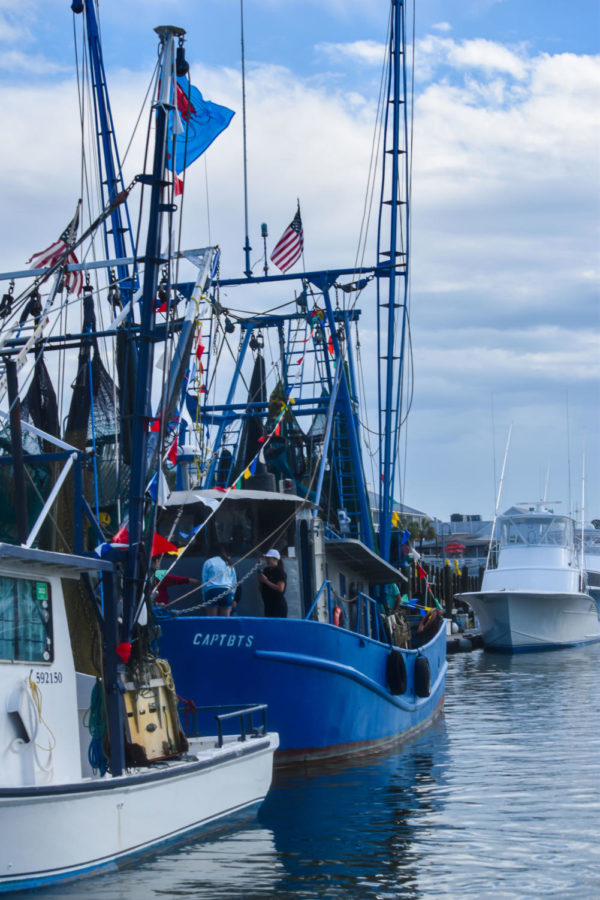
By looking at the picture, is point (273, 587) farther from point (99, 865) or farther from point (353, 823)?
point (99, 865)

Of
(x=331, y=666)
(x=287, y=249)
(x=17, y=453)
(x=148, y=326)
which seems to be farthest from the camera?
(x=287, y=249)

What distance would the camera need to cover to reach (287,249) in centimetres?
2270

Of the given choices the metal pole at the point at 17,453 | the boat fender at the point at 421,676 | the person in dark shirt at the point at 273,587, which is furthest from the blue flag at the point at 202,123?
the boat fender at the point at 421,676

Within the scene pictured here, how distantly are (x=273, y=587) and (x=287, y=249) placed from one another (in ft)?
30.7

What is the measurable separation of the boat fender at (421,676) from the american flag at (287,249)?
825 centimetres

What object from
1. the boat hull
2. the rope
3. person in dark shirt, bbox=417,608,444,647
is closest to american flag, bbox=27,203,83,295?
the rope

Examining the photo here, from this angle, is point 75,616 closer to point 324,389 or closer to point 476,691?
point 324,389

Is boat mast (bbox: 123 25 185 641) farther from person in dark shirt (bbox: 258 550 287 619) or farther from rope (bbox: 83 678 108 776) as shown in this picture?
person in dark shirt (bbox: 258 550 287 619)

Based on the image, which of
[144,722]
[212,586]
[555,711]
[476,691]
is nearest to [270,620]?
[212,586]

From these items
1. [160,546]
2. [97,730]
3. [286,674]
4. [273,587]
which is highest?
[160,546]

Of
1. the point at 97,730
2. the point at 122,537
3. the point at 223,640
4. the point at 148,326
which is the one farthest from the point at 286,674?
the point at 148,326

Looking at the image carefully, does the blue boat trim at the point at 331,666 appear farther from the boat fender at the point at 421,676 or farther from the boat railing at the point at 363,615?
the boat fender at the point at 421,676

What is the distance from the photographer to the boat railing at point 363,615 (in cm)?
1697

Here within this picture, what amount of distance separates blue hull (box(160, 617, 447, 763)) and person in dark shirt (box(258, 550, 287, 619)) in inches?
26.2
